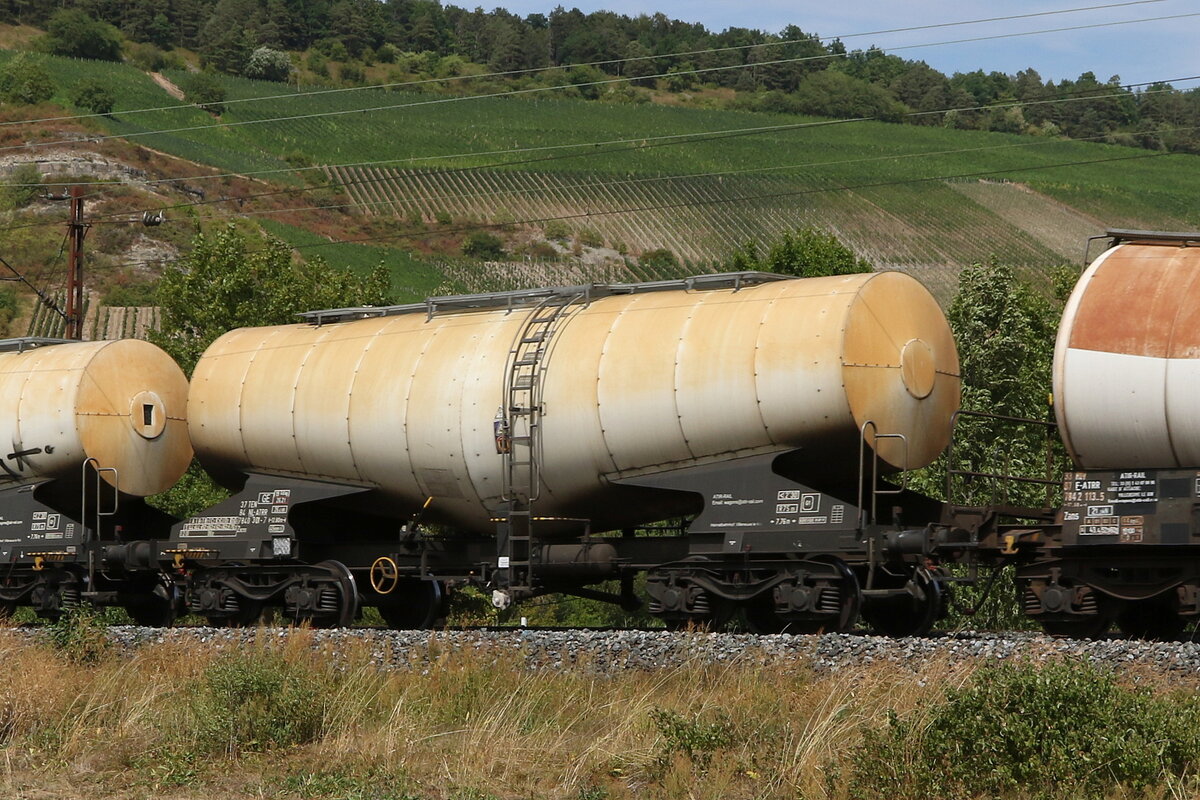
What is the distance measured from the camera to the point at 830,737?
10727mm

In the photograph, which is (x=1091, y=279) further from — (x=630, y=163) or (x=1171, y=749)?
(x=630, y=163)

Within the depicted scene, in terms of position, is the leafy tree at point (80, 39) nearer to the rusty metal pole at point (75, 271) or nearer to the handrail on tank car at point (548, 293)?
the rusty metal pole at point (75, 271)

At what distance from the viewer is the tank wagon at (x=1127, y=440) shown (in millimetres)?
14258

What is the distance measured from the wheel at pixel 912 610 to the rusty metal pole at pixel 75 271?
2232cm

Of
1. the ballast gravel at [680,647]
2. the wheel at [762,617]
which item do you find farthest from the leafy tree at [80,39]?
the wheel at [762,617]

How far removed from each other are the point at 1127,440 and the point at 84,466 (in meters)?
13.9

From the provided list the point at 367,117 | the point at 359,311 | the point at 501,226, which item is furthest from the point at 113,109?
the point at 359,311

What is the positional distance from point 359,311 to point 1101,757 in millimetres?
13075

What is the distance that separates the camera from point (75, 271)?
34.6 meters

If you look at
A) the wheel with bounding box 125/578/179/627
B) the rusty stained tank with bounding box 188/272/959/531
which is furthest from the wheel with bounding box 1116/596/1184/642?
the wheel with bounding box 125/578/179/627

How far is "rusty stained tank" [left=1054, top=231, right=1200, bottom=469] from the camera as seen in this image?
46.8ft

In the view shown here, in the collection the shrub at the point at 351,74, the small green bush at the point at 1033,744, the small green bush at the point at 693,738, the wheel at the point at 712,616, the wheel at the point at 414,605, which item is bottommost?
the wheel at the point at 414,605

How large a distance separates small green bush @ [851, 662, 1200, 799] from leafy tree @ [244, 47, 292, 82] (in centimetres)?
16804

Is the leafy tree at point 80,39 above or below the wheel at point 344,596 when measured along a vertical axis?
above
